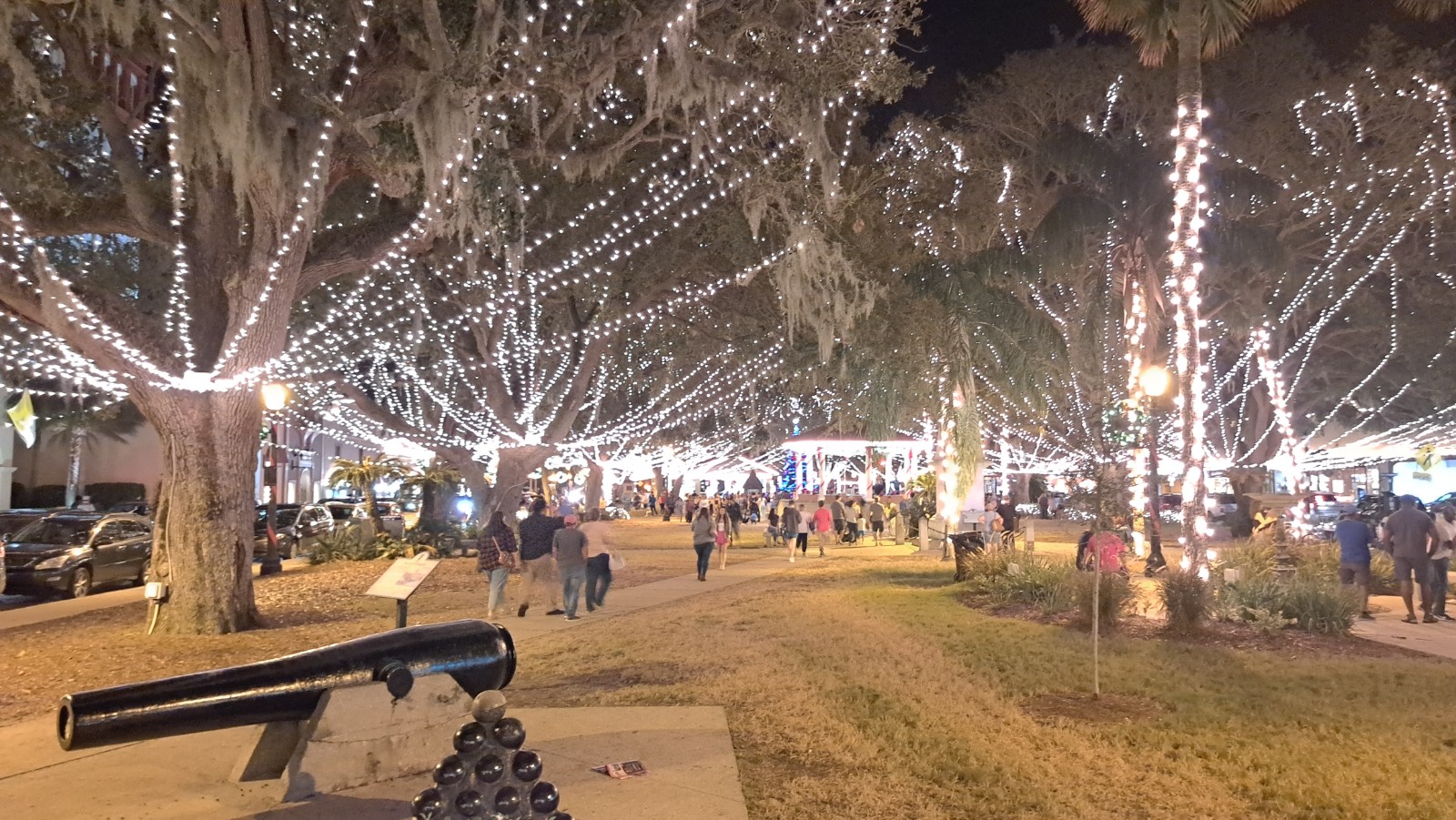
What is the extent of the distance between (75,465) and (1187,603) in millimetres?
38488

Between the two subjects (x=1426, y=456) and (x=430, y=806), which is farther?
(x=1426, y=456)

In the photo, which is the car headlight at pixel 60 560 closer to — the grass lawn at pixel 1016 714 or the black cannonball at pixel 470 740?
the grass lawn at pixel 1016 714

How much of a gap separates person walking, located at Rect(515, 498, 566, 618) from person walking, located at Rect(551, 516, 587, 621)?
1.18 feet

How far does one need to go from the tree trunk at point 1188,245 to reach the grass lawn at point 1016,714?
3.78 metres

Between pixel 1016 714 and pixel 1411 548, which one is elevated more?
pixel 1411 548

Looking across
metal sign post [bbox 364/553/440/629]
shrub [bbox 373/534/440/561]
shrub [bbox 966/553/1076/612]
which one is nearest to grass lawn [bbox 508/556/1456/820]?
shrub [bbox 966/553/1076/612]

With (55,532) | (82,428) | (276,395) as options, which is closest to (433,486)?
(55,532)

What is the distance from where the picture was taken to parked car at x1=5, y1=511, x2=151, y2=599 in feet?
54.1

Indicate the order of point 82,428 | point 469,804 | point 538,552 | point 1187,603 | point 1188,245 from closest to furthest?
point 469,804
point 1187,603
point 538,552
point 1188,245
point 82,428

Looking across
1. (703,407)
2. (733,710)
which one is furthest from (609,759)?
(703,407)

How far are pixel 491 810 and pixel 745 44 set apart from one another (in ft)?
40.6

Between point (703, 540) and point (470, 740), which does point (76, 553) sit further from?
point (470, 740)

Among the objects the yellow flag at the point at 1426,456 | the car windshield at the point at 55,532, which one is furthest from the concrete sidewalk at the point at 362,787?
the yellow flag at the point at 1426,456

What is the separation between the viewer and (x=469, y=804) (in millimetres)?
4129
